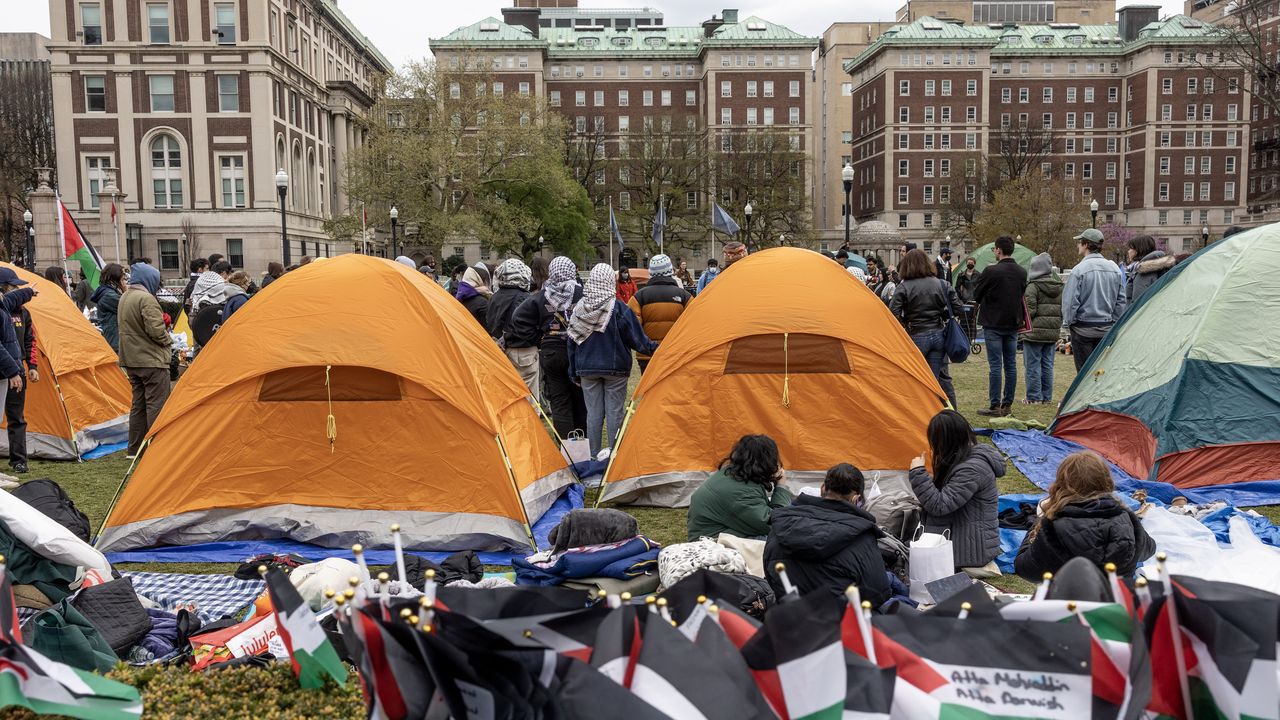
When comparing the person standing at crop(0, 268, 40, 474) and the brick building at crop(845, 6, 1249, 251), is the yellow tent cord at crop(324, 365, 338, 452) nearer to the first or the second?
the person standing at crop(0, 268, 40, 474)

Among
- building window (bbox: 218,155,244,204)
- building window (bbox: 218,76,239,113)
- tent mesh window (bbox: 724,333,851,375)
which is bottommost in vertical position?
tent mesh window (bbox: 724,333,851,375)

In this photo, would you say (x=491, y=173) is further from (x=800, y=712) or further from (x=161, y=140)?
(x=800, y=712)

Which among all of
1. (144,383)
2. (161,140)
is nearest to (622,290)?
(144,383)

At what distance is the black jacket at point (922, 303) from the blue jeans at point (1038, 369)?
2798 mm

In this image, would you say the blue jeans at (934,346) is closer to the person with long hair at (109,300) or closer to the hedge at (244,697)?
the hedge at (244,697)

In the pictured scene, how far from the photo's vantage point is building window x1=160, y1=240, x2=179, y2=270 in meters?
51.9

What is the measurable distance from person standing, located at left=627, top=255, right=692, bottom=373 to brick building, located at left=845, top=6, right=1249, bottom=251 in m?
72.5

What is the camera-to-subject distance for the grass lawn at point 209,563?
A: 6879 mm

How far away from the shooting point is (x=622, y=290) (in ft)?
62.5

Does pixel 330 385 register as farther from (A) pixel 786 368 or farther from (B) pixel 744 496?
(A) pixel 786 368

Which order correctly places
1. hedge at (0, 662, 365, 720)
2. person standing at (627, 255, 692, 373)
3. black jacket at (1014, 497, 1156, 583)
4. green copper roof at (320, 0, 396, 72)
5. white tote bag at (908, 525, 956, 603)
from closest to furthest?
hedge at (0, 662, 365, 720) → black jacket at (1014, 497, 1156, 583) → white tote bag at (908, 525, 956, 603) → person standing at (627, 255, 692, 373) → green copper roof at (320, 0, 396, 72)

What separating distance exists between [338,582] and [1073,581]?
4.04 meters

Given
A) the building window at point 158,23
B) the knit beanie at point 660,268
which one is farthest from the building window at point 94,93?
the knit beanie at point 660,268

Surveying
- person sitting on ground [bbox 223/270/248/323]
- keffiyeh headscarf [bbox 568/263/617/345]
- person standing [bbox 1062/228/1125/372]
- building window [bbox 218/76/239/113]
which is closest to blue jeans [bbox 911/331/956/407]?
person standing [bbox 1062/228/1125/372]
